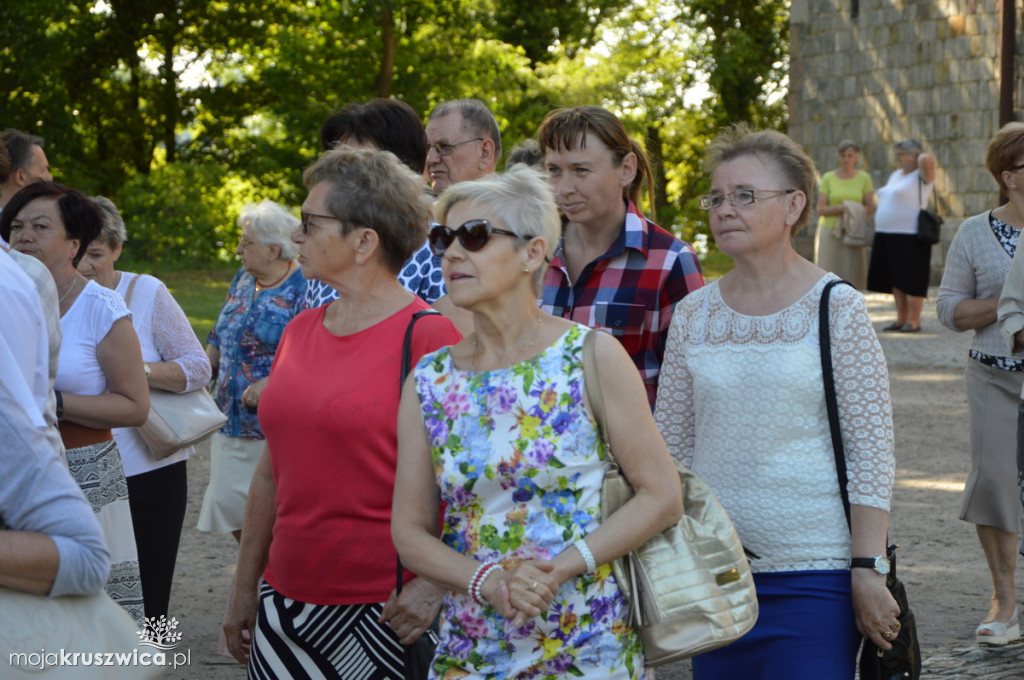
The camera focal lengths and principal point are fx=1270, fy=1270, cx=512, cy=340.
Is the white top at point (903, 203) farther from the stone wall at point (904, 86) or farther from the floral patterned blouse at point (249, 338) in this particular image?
the floral patterned blouse at point (249, 338)

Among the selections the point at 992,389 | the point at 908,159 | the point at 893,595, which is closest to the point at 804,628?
the point at 893,595

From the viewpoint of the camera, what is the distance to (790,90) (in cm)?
2806

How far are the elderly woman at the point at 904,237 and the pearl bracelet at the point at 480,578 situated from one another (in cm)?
1306

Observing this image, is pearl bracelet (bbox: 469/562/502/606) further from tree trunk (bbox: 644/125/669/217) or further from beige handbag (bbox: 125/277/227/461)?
beige handbag (bbox: 125/277/227/461)

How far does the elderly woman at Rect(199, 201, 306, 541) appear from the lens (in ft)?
19.0

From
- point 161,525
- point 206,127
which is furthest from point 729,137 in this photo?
point 206,127

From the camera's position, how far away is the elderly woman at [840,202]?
16828mm

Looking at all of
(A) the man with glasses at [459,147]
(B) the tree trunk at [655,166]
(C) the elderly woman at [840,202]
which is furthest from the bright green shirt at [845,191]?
(A) the man with glasses at [459,147]

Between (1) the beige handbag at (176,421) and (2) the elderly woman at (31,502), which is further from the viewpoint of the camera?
(1) the beige handbag at (176,421)

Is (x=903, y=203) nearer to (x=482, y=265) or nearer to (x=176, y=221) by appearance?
(x=482, y=265)

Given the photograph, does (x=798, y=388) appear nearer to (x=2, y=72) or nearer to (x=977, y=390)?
(x=977, y=390)

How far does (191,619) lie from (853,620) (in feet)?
12.2

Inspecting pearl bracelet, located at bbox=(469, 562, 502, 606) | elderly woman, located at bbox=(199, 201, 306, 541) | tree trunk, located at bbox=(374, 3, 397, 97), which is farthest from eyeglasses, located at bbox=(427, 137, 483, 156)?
tree trunk, located at bbox=(374, 3, 397, 97)

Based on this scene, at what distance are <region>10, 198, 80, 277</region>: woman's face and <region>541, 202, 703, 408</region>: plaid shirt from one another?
1.60m
